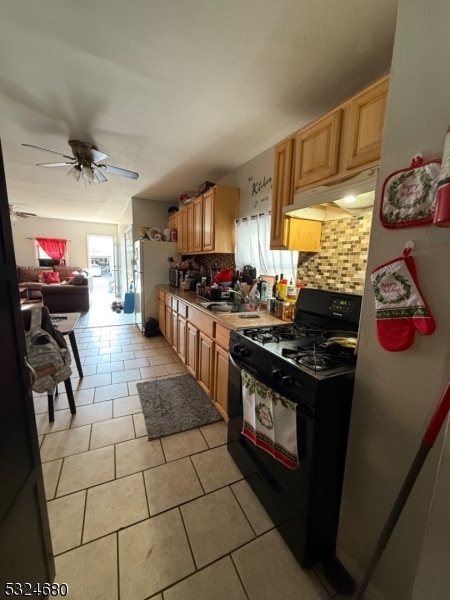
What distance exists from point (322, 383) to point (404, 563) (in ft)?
2.23

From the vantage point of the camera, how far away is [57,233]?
830cm

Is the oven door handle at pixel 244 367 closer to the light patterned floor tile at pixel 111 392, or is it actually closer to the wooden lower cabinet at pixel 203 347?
the wooden lower cabinet at pixel 203 347

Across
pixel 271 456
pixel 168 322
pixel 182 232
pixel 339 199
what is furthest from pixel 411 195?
pixel 182 232

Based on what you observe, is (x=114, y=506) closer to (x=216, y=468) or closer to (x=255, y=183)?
(x=216, y=468)

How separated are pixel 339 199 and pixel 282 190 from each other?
2.03 ft

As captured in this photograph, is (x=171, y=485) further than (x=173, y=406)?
No

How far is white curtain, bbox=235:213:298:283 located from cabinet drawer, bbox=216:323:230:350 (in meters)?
0.79

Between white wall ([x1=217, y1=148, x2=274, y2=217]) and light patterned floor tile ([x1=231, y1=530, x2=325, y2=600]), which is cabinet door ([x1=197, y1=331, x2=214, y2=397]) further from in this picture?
white wall ([x1=217, y1=148, x2=274, y2=217])

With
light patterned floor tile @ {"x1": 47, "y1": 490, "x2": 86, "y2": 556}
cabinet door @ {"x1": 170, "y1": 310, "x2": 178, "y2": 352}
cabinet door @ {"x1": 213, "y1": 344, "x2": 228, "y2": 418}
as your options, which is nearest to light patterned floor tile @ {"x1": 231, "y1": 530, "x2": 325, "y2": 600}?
light patterned floor tile @ {"x1": 47, "y1": 490, "x2": 86, "y2": 556}

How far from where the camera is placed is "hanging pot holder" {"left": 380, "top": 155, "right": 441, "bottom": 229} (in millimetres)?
782

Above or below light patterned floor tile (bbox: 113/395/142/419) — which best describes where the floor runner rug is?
above

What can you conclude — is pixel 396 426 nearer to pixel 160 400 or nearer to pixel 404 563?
pixel 404 563

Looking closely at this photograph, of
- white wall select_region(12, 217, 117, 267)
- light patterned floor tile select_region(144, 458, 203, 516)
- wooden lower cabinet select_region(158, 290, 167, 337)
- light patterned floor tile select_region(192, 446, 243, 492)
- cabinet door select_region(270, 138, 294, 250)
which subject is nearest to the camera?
light patterned floor tile select_region(144, 458, 203, 516)

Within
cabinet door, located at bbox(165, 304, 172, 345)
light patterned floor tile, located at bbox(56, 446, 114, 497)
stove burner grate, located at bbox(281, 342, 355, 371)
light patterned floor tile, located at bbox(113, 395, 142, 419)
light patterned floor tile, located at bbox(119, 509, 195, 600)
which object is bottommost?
light patterned floor tile, located at bbox(119, 509, 195, 600)
